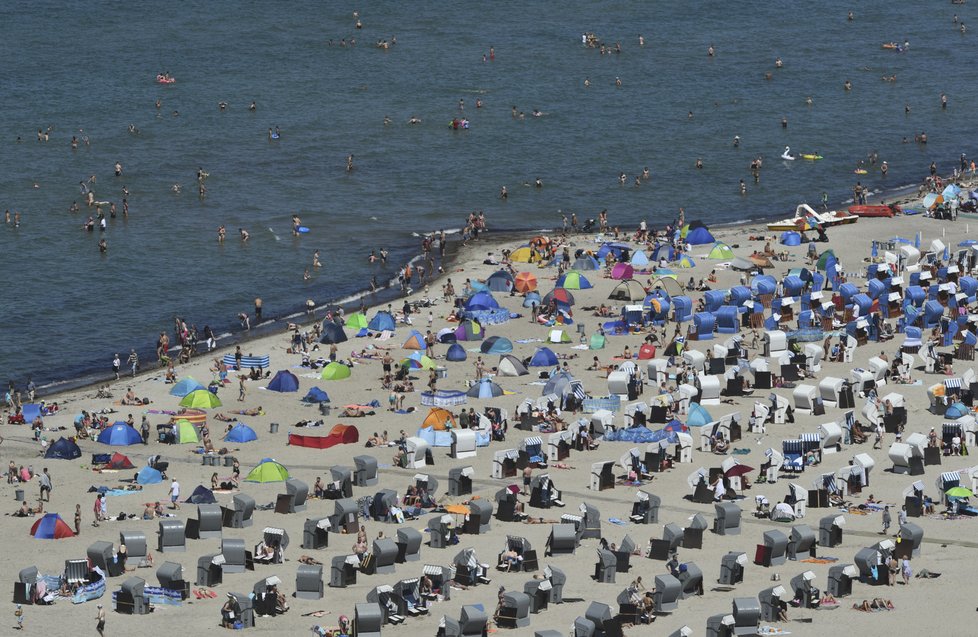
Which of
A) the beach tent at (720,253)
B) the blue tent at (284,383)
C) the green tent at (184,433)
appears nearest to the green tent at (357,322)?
the blue tent at (284,383)

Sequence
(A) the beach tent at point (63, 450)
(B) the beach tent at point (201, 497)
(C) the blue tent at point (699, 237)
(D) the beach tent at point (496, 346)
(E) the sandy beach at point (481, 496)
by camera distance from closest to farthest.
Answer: (E) the sandy beach at point (481, 496)
(B) the beach tent at point (201, 497)
(A) the beach tent at point (63, 450)
(D) the beach tent at point (496, 346)
(C) the blue tent at point (699, 237)

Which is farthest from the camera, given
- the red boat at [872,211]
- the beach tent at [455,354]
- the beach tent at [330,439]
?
the red boat at [872,211]

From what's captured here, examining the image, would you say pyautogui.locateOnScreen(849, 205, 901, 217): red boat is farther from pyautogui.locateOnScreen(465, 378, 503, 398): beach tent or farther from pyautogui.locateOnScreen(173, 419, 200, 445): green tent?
pyautogui.locateOnScreen(173, 419, 200, 445): green tent

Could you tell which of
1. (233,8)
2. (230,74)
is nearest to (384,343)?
(230,74)

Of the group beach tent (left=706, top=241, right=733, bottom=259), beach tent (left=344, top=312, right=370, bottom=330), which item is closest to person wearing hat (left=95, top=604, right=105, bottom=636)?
beach tent (left=344, top=312, right=370, bottom=330)

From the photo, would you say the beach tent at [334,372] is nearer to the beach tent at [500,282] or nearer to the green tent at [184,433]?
the green tent at [184,433]

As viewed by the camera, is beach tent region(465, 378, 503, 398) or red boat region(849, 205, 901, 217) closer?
beach tent region(465, 378, 503, 398)
